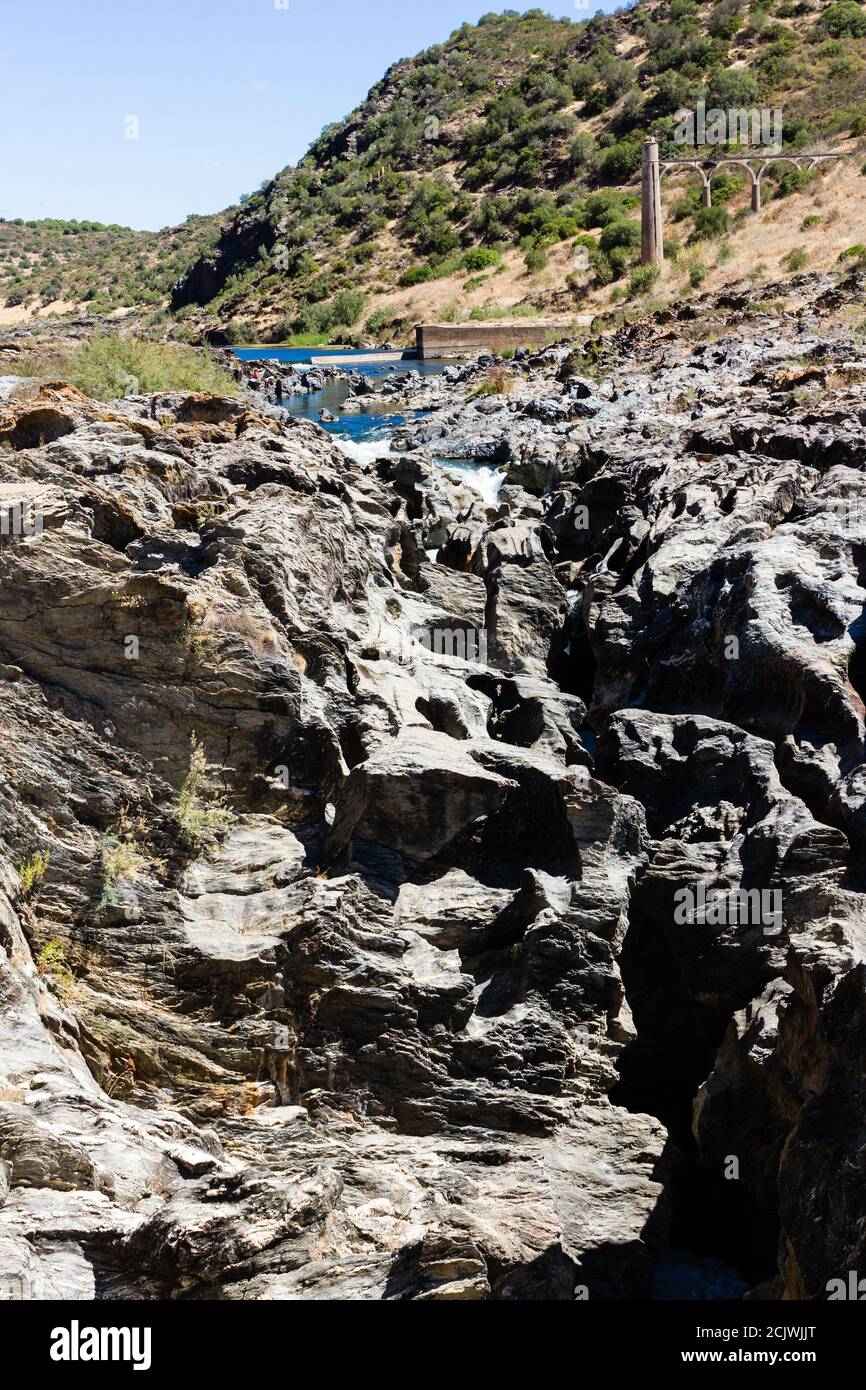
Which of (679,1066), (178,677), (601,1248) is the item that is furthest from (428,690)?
(601,1248)

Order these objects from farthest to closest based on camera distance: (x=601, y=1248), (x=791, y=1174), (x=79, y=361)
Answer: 1. (x=79, y=361)
2. (x=601, y=1248)
3. (x=791, y=1174)

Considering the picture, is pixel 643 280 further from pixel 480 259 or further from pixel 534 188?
pixel 534 188

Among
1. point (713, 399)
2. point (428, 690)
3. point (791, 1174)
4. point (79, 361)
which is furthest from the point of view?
point (713, 399)

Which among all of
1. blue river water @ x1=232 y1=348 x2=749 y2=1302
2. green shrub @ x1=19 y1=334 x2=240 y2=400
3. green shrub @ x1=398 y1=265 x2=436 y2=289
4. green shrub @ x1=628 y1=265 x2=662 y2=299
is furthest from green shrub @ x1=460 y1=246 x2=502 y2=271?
green shrub @ x1=19 y1=334 x2=240 y2=400

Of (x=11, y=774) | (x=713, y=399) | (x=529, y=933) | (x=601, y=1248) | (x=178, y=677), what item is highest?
(x=713, y=399)

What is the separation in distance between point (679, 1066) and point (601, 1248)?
94.7 inches

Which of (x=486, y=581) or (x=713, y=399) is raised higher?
(x=713, y=399)

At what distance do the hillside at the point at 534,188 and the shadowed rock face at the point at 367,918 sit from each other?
126 feet

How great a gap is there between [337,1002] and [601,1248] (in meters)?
2.55

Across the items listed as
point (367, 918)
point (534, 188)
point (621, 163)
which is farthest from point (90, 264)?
point (367, 918)

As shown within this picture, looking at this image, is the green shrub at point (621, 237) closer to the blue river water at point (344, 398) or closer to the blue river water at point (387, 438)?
the blue river water at point (344, 398)

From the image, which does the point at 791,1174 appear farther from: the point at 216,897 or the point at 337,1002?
the point at 216,897
